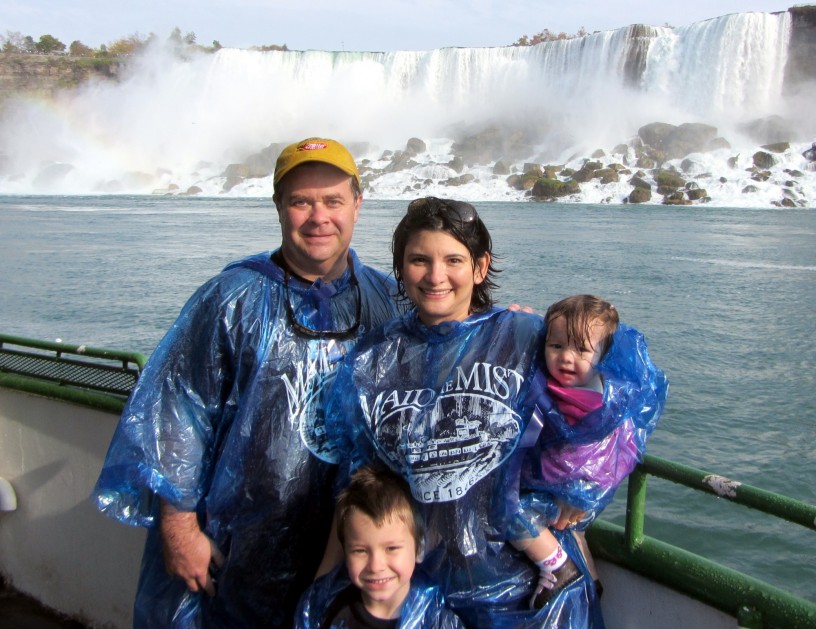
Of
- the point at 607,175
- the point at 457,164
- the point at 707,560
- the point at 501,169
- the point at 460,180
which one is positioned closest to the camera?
the point at 707,560

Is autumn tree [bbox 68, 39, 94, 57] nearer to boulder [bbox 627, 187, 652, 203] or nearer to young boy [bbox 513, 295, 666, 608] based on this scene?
boulder [bbox 627, 187, 652, 203]

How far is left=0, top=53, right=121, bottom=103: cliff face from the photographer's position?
6438 centimetres

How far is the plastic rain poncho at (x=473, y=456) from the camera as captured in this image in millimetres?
1748

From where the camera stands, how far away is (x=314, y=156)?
1940mm

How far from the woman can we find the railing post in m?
0.17

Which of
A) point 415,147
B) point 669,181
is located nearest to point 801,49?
point 669,181

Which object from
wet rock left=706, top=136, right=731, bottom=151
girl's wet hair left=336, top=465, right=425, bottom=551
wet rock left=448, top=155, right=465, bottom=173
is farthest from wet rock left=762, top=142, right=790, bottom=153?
girl's wet hair left=336, top=465, right=425, bottom=551

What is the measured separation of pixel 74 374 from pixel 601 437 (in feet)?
6.62

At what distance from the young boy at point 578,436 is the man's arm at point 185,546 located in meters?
0.75

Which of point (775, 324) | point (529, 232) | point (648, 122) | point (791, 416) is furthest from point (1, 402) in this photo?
point (648, 122)

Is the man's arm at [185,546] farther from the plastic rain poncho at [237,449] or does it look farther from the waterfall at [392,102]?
the waterfall at [392,102]

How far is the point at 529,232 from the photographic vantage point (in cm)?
2325

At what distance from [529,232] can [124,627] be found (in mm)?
21009

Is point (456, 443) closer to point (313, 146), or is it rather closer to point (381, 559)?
point (381, 559)
